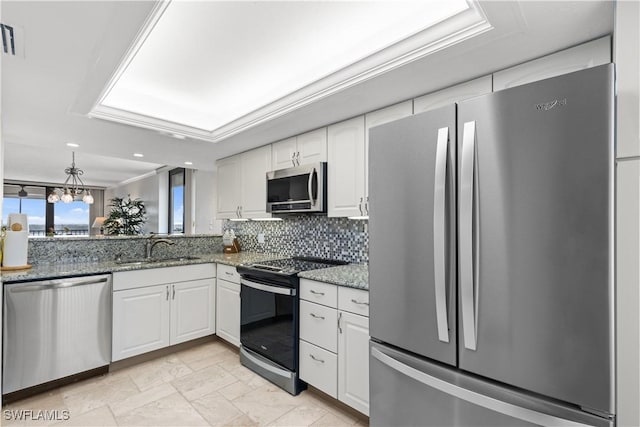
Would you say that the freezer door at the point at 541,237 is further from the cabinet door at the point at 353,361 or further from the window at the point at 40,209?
the window at the point at 40,209

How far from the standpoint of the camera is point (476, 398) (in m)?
1.13

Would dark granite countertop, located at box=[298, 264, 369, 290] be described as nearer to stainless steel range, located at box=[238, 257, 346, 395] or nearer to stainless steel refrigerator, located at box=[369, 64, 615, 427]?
stainless steel range, located at box=[238, 257, 346, 395]

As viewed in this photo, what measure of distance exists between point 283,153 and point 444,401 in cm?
248

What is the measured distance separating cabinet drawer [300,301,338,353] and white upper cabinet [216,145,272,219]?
1325 millimetres

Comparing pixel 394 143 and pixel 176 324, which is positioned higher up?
pixel 394 143

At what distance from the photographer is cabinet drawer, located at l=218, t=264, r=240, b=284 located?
9.89 ft

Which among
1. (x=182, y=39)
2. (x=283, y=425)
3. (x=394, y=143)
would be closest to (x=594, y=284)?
(x=394, y=143)

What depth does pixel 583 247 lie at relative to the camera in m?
0.95

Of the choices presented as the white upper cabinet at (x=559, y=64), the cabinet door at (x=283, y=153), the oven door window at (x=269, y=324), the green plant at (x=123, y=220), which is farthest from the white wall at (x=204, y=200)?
the white upper cabinet at (x=559, y=64)

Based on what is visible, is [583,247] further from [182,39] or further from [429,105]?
[182,39]

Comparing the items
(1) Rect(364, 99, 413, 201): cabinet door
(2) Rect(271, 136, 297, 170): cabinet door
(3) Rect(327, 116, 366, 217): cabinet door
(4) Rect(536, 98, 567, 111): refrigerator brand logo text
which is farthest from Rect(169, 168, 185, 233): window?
(4) Rect(536, 98, 567, 111): refrigerator brand logo text

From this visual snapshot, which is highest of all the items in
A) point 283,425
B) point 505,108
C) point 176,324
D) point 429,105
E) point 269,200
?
point 429,105

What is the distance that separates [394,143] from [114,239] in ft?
10.0

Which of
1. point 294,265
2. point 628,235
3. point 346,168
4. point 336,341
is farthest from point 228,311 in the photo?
point 628,235
